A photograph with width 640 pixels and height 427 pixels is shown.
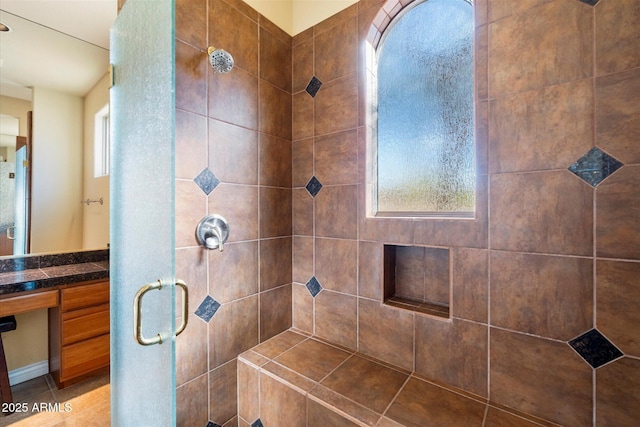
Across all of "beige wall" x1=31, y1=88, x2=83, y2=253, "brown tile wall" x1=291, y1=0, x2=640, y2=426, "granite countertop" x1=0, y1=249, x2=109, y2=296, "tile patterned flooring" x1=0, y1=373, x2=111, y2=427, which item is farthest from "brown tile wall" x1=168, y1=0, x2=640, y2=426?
"beige wall" x1=31, y1=88, x2=83, y2=253

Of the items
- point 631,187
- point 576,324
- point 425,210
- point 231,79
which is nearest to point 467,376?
point 576,324

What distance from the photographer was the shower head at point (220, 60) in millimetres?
1030

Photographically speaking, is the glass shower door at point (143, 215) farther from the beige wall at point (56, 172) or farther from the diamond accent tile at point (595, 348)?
the diamond accent tile at point (595, 348)

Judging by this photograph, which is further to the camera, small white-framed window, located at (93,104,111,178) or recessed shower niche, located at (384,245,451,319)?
small white-framed window, located at (93,104,111,178)

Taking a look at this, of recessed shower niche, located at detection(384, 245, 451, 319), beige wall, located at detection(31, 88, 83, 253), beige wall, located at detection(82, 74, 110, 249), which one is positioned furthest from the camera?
beige wall, located at detection(82, 74, 110, 249)

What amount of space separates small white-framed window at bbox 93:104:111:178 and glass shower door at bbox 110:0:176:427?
1.00m

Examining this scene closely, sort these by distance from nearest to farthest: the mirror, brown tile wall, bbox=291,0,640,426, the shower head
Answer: brown tile wall, bbox=291,0,640,426 → the shower head → the mirror

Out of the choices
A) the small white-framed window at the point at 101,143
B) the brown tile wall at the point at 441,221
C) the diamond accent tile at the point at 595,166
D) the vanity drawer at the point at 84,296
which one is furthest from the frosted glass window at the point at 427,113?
the small white-framed window at the point at 101,143

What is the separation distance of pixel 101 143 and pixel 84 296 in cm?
112

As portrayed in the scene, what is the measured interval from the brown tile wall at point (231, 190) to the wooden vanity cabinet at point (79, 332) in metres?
1.10

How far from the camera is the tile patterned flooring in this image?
1386 mm

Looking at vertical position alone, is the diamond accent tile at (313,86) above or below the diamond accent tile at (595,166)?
above

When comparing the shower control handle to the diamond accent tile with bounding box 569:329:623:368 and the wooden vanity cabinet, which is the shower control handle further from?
the diamond accent tile with bounding box 569:329:623:368

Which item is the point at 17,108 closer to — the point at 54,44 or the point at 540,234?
the point at 54,44
